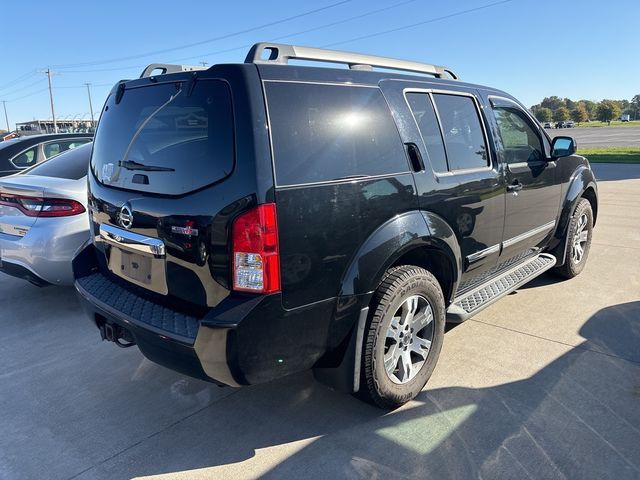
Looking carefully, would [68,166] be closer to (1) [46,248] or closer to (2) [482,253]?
(1) [46,248]

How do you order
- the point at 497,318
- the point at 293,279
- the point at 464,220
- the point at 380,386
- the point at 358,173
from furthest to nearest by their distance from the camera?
the point at 497,318 → the point at 464,220 → the point at 380,386 → the point at 358,173 → the point at 293,279

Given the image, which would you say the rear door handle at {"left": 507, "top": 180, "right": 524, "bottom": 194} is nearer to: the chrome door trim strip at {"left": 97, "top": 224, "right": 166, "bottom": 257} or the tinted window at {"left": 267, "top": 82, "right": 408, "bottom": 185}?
the tinted window at {"left": 267, "top": 82, "right": 408, "bottom": 185}

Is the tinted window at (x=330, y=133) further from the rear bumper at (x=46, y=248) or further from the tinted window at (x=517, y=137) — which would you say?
the rear bumper at (x=46, y=248)

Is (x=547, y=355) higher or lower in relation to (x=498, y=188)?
lower

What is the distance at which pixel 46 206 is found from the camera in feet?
14.5

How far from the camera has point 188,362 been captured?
2.37 metres

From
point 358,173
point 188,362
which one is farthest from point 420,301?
point 188,362

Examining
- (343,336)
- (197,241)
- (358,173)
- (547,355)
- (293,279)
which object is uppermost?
(358,173)

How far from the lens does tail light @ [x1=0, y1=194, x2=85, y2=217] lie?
4.41 metres

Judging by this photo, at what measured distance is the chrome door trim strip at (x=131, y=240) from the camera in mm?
2561

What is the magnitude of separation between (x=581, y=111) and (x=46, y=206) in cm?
12330

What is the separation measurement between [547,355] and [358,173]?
2110 millimetres

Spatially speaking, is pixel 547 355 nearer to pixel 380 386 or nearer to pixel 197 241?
pixel 380 386

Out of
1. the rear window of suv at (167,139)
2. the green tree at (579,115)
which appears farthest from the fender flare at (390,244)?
the green tree at (579,115)
